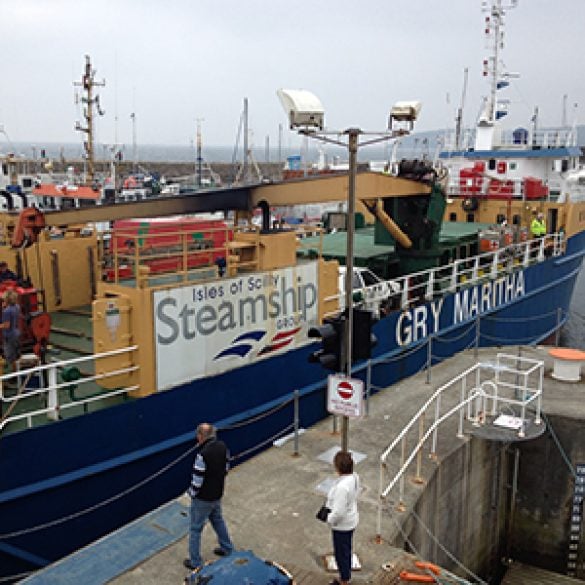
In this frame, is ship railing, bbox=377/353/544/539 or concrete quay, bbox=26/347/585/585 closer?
concrete quay, bbox=26/347/585/585

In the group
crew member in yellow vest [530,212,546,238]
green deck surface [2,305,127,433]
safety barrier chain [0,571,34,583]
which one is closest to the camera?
safety barrier chain [0,571,34,583]

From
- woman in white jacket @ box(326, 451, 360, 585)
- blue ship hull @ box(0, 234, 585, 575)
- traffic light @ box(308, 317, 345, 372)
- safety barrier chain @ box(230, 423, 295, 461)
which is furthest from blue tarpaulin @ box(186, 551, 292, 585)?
safety barrier chain @ box(230, 423, 295, 461)

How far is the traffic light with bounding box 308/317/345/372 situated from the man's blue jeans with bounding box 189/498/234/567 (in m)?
1.85

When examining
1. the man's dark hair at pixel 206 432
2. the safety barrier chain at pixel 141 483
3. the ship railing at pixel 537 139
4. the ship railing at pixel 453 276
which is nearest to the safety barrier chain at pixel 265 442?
the safety barrier chain at pixel 141 483

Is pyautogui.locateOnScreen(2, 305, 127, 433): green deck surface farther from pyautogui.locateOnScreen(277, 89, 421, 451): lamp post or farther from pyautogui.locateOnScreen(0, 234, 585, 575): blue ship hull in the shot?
pyautogui.locateOnScreen(277, 89, 421, 451): lamp post

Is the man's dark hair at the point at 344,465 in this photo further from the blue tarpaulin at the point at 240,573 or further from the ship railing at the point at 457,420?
the ship railing at the point at 457,420

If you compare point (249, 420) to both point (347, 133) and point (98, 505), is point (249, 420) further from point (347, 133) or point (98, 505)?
point (347, 133)

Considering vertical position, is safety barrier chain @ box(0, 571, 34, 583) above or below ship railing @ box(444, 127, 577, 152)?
below

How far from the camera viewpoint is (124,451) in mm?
8578

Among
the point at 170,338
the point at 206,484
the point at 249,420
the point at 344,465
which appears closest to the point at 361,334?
the point at 344,465

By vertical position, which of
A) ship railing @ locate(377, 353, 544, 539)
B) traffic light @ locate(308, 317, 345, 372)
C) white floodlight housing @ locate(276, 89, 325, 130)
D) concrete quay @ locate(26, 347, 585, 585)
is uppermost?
white floodlight housing @ locate(276, 89, 325, 130)

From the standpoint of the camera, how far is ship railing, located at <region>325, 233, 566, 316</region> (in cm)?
1327

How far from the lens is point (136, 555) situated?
6762mm

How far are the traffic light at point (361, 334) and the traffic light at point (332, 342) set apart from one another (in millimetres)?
203
